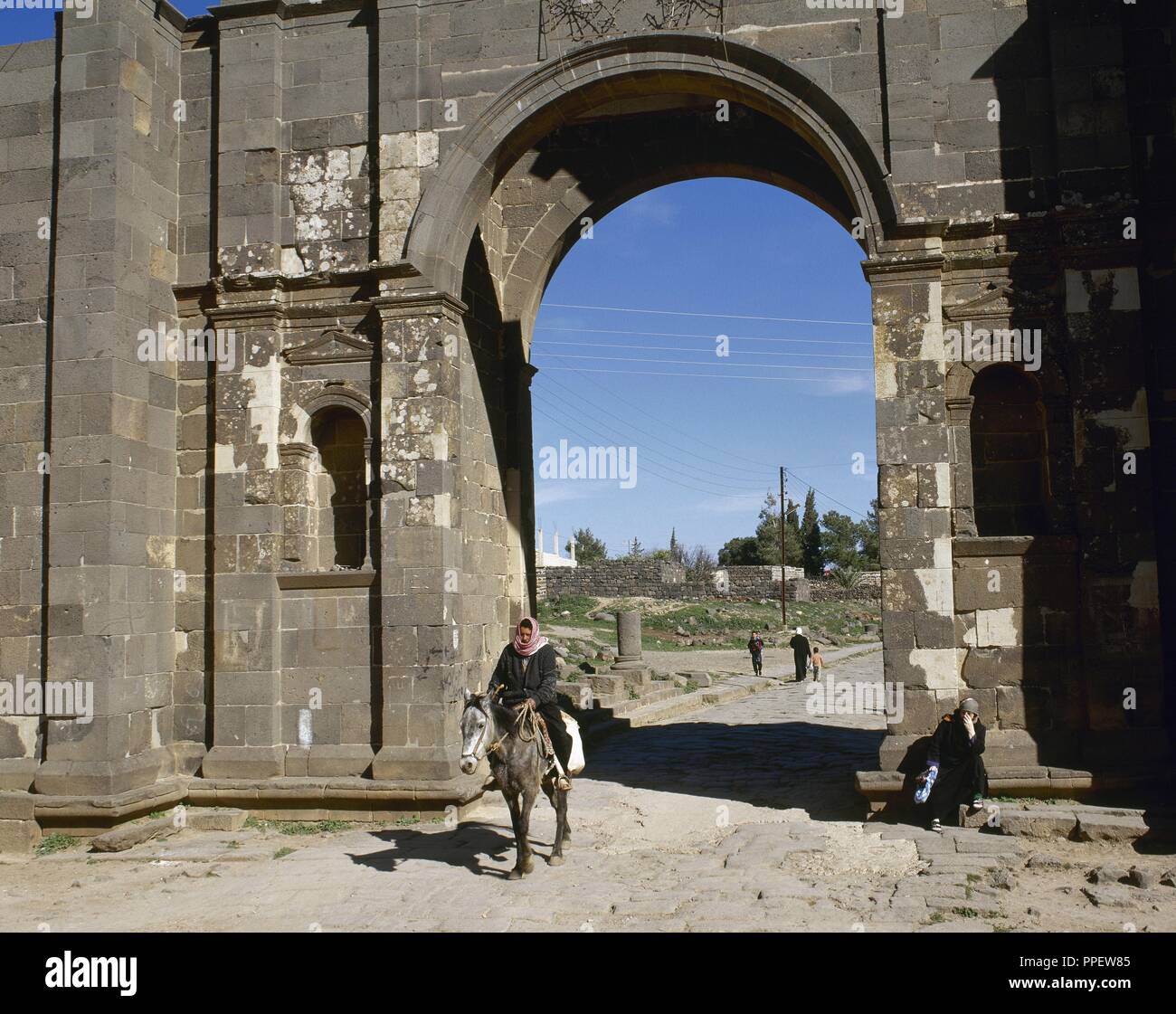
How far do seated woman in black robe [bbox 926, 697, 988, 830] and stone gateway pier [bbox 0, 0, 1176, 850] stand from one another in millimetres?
311

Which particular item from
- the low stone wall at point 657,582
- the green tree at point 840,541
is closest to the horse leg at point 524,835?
the low stone wall at point 657,582

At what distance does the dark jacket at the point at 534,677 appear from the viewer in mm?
8117

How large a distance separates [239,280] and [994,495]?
7524 mm

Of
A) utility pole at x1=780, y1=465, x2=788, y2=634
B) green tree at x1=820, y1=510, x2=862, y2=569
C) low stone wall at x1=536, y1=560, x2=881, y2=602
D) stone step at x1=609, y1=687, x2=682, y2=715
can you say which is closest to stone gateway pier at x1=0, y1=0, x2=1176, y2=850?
stone step at x1=609, y1=687, x2=682, y2=715

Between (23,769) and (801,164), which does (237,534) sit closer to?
(23,769)

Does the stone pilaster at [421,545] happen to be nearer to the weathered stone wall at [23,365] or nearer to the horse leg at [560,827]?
the horse leg at [560,827]

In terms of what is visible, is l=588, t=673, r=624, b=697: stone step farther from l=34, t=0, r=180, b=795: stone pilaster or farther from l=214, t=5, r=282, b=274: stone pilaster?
l=214, t=5, r=282, b=274: stone pilaster

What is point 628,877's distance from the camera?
7.86m

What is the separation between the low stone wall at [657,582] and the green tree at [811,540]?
10076mm

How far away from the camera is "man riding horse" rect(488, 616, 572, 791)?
320 inches

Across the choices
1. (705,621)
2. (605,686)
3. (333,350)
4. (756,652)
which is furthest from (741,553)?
(333,350)

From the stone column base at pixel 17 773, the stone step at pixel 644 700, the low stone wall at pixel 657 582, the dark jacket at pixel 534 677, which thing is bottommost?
the stone step at pixel 644 700

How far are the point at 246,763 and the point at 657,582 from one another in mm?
38927

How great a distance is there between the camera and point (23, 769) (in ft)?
32.6
